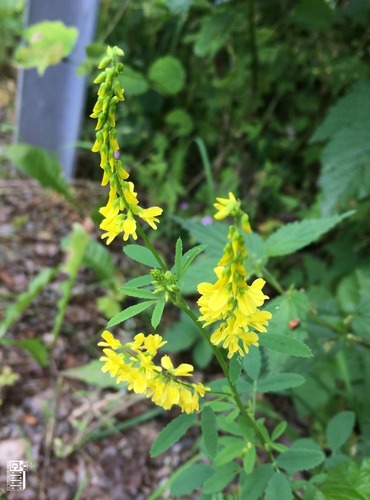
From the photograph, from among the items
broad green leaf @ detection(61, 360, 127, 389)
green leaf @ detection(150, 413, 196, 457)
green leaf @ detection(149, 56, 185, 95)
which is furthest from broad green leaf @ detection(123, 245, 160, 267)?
green leaf @ detection(149, 56, 185, 95)

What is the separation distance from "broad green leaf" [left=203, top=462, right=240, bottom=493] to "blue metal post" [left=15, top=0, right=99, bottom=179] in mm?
1625

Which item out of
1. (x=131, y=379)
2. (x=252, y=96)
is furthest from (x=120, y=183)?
(x=252, y=96)

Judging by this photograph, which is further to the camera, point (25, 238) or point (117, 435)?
point (25, 238)

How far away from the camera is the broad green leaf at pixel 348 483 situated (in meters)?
0.85

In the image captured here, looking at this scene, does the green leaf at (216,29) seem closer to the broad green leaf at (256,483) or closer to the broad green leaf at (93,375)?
the broad green leaf at (93,375)

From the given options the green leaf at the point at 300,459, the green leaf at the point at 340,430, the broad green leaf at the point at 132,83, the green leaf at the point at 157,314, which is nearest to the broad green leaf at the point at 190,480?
the green leaf at the point at 300,459

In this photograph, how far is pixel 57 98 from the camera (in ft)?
7.77

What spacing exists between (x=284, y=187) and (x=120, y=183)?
5.64ft

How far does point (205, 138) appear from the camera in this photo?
2271 mm

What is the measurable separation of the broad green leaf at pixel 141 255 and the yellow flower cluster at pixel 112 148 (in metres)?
0.07

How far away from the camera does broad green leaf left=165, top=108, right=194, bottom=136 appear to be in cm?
217

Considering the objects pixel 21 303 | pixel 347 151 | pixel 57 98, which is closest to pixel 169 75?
pixel 57 98

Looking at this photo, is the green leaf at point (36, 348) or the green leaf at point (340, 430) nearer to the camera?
the green leaf at point (340, 430)

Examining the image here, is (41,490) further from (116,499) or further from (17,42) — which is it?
(17,42)
